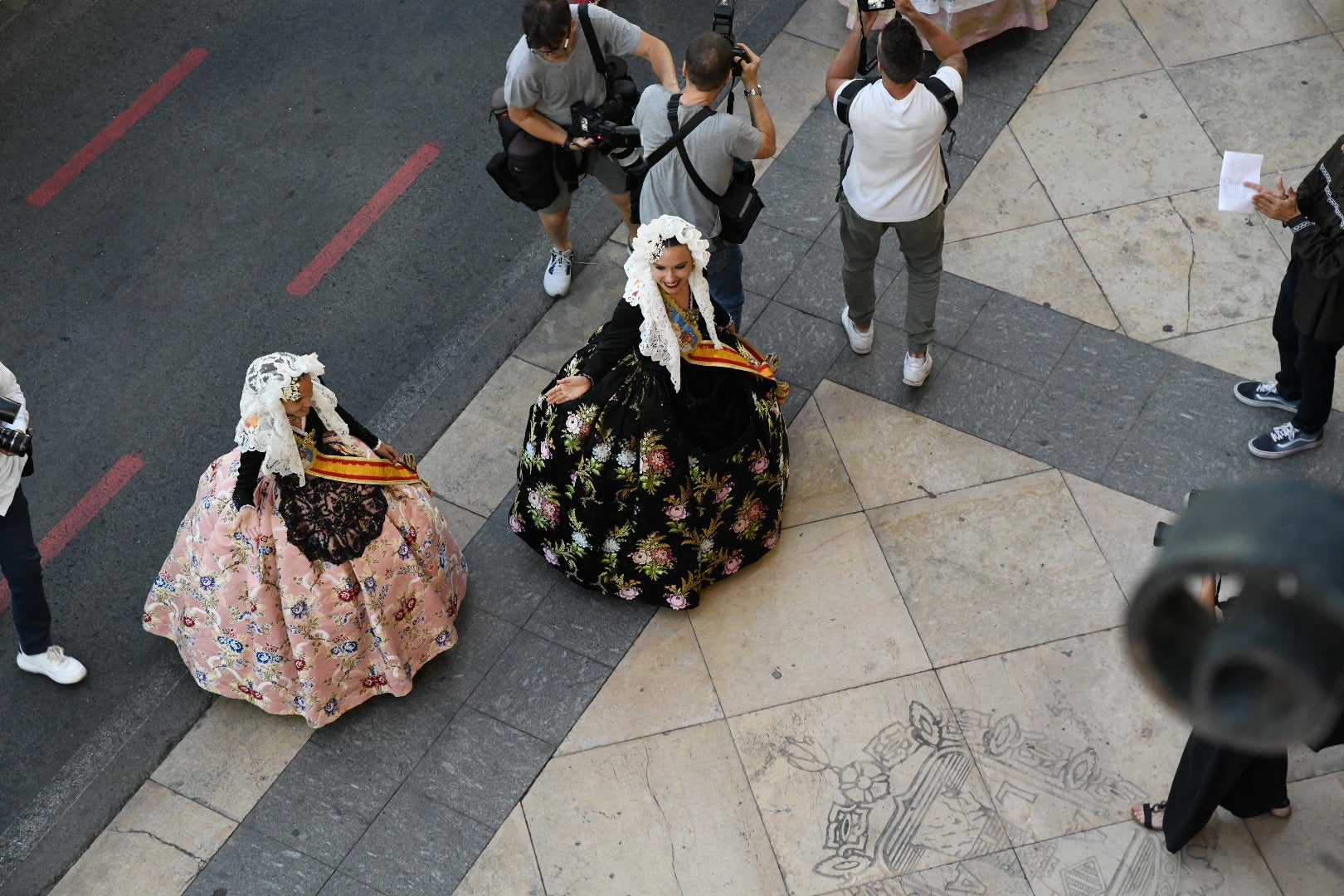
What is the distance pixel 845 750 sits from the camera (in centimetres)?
482

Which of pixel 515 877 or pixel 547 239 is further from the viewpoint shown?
pixel 547 239

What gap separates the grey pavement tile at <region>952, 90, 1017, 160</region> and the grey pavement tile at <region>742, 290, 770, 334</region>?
1.48 meters

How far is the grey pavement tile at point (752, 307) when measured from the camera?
20.3 feet

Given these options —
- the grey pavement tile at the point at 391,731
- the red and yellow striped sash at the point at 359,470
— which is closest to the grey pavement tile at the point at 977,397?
the red and yellow striped sash at the point at 359,470

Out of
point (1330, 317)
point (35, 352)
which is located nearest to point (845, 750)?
point (1330, 317)

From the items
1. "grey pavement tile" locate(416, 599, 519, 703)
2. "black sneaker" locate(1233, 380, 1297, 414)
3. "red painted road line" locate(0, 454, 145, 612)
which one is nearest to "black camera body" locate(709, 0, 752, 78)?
"grey pavement tile" locate(416, 599, 519, 703)

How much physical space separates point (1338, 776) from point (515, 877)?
3008 millimetres

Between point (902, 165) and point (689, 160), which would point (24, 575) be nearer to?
point (689, 160)

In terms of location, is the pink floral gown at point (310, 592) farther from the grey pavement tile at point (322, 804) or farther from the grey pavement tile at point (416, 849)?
the grey pavement tile at point (416, 849)

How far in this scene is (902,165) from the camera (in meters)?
4.95

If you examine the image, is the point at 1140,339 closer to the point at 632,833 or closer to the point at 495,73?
the point at 632,833

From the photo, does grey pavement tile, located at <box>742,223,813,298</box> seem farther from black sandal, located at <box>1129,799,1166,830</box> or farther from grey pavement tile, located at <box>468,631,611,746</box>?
black sandal, located at <box>1129,799,1166,830</box>

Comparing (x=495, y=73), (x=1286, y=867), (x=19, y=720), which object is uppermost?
(x=495, y=73)

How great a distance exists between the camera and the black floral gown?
4.69m
